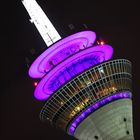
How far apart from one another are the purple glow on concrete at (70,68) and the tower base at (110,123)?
138 inches

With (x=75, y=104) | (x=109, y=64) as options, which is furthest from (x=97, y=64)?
(x=75, y=104)

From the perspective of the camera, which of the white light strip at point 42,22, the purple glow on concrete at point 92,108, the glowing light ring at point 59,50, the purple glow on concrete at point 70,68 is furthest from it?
the white light strip at point 42,22

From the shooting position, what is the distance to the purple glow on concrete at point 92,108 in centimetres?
3359

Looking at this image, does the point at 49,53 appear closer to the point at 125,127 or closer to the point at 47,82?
the point at 47,82

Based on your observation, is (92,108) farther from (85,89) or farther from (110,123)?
(110,123)

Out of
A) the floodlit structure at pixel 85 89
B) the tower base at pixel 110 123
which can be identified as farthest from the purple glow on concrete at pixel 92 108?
the tower base at pixel 110 123

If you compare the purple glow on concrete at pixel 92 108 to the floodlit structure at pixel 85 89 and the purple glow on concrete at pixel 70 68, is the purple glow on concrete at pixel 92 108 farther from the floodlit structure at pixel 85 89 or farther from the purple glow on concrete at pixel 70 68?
the purple glow on concrete at pixel 70 68

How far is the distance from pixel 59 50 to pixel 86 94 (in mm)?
4042

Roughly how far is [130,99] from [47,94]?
22.3 ft

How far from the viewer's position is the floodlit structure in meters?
33.3

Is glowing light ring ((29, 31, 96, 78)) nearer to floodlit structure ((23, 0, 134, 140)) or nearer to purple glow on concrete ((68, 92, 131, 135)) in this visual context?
floodlit structure ((23, 0, 134, 140))

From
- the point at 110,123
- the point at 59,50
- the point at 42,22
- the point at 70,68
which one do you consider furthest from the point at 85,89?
the point at 42,22

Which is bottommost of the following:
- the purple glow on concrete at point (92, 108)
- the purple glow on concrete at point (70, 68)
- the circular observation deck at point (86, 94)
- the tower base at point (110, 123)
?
the tower base at point (110, 123)

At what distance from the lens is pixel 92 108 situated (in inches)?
1326
